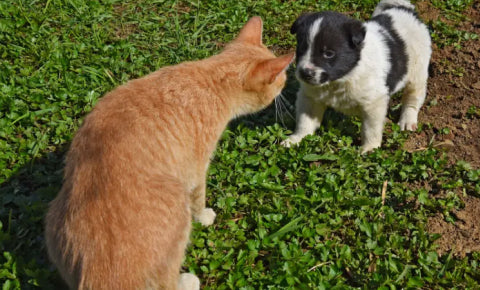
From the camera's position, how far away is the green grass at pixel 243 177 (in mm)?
3352

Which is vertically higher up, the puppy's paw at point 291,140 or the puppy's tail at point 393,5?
the puppy's tail at point 393,5

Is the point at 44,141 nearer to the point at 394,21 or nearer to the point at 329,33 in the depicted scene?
the point at 329,33

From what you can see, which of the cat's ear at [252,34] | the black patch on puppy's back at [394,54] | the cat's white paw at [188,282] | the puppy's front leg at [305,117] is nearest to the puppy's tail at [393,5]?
the black patch on puppy's back at [394,54]

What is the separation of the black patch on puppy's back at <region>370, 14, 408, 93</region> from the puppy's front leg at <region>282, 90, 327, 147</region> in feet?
2.17

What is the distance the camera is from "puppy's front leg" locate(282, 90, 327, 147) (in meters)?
4.39

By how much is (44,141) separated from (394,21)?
3511 millimetres

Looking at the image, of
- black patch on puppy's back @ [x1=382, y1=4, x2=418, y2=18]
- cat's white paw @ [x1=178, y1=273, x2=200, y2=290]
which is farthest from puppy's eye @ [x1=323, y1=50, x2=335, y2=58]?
cat's white paw @ [x1=178, y1=273, x2=200, y2=290]

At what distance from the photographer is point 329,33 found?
12.6 feet

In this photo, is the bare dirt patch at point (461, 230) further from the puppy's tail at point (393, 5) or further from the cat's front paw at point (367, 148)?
the puppy's tail at point (393, 5)

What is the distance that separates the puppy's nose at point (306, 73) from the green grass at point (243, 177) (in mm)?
721

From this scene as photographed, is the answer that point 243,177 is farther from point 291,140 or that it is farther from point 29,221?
point 29,221

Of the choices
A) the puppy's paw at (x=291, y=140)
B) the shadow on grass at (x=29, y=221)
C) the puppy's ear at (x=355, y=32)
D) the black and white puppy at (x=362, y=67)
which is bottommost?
the shadow on grass at (x=29, y=221)

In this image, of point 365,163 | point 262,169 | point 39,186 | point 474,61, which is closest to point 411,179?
point 365,163

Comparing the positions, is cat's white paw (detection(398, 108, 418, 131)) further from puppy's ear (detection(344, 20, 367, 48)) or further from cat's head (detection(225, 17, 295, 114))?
cat's head (detection(225, 17, 295, 114))
